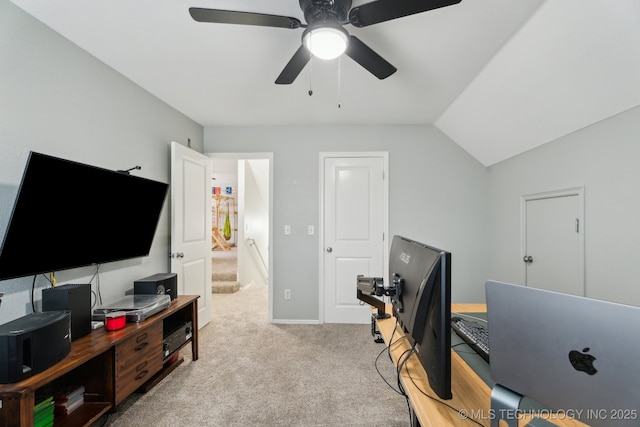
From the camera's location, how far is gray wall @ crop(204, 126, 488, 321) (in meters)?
3.38

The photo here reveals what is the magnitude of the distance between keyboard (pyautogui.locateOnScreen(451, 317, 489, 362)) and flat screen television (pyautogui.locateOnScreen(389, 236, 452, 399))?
0.28 metres

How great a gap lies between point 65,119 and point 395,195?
301 centimetres

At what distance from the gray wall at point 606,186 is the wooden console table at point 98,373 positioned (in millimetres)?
3009

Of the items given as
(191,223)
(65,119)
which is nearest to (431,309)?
(65,119)

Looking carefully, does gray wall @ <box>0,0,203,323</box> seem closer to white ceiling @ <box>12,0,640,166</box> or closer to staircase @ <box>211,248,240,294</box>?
white ceiling @ <box>12,0,640,166</box>

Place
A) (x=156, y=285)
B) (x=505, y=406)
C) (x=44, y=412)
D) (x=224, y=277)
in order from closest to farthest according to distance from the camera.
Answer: (x=505, y=406)
(x=44, y=412)
(x=156, y=285)
(x=224, y=277)

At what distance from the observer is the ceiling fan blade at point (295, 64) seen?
160cm

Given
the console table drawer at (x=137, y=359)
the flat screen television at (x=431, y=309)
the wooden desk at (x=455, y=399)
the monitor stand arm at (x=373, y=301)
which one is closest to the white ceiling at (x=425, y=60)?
the flat screen television at (x=431, y=309)

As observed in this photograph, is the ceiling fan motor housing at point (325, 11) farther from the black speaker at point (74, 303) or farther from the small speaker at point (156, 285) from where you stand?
the small speaker at point (156, 285)

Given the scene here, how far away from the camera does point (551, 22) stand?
5.15 ft

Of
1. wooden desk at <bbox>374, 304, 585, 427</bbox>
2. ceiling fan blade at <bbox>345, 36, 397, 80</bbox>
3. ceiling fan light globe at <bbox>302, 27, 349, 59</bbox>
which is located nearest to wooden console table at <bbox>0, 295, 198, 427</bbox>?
wooden desk at <bbox>374, 304, 585, 427</bbox>

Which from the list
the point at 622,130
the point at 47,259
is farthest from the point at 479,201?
the point at 47,259

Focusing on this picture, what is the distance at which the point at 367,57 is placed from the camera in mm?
1629

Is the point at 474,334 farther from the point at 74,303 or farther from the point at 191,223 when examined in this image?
the point at 191,223
